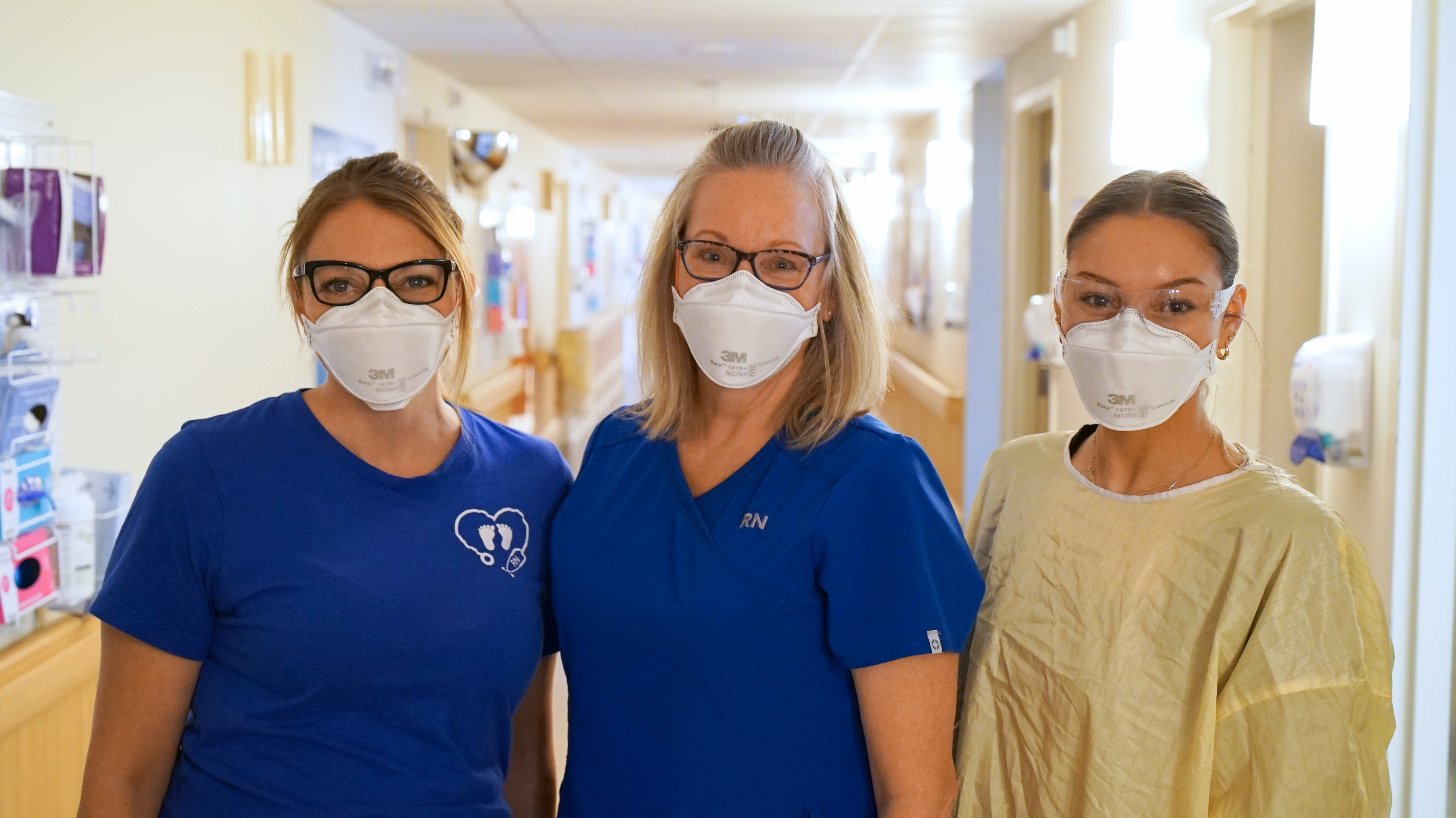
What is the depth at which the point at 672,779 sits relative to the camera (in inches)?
55.7

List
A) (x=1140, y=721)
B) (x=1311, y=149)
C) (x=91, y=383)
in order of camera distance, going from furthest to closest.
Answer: (x=1311, y=149), (x=91, y=383), (x=1140, y=721)

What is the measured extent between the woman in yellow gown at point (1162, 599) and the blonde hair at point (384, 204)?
81cm

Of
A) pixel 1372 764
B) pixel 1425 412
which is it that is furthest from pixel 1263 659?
pixel 1425 412

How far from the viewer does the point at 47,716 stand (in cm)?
271

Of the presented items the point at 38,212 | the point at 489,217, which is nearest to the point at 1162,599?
the point at 38,212

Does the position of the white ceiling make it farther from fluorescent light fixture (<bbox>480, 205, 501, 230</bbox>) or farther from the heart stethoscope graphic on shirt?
the heart stethoscope graphic on shirt

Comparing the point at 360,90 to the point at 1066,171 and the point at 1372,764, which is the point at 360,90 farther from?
→ the point at 1372,764

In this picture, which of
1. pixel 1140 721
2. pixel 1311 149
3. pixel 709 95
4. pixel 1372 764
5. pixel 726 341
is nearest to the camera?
pixel 1372 764

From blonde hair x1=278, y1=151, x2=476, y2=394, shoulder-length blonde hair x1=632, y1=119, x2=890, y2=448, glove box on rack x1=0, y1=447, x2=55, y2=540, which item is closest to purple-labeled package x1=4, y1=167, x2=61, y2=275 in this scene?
glove box on rack x1=0, y1=447, x2=55, y2=540

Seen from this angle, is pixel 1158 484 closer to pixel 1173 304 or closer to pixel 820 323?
pixel 1173 304

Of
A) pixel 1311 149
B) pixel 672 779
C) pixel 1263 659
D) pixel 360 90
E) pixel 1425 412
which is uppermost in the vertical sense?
pixel 360 90

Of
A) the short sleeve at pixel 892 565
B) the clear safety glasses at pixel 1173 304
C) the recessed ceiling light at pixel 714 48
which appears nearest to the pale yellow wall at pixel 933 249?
the recessed ceiling light at pixel 714 48

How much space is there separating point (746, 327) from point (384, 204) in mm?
498

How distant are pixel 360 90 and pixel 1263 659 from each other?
4.77 metres
